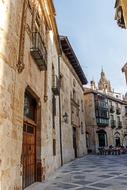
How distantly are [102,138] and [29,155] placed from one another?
28.9 m

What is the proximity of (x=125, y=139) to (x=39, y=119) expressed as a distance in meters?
36.0

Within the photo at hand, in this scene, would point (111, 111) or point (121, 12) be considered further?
point (111, 111)

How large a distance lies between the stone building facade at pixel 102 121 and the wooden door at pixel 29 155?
24.8 meters

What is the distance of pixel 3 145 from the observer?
461 cm

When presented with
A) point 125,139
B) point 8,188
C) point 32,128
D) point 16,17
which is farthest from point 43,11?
point 125,139

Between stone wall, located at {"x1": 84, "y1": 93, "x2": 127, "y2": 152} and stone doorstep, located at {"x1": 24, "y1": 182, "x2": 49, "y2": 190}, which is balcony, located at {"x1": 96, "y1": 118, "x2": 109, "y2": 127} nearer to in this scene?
stone wall, located at {"x1": 84, "y1": 93, "x2": 127, "y2": 152}

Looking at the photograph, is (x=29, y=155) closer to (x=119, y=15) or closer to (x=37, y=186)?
(x=37, y=186)

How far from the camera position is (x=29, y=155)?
7.66m

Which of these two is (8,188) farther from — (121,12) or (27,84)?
(121,12)

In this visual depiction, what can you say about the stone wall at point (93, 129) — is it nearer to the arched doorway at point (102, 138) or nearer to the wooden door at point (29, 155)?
the arched doorway at point (102, 138)

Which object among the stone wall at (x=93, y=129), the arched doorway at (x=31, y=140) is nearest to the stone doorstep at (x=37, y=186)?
the arched doorway at (x=31, y=140)

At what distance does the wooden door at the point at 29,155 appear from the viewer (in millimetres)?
7076

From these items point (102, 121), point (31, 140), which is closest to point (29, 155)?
point (31, 140)

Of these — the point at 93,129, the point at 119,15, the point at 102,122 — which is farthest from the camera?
the point at 102,122
